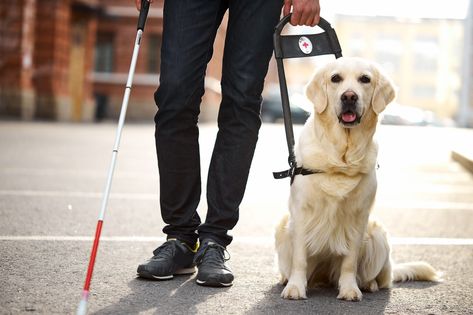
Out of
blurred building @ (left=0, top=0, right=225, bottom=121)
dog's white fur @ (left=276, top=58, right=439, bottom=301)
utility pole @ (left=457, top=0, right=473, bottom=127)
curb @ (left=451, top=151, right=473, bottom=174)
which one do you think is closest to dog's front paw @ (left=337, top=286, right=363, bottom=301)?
dog's white fur @ (left=276, top=58, right=439, bottom=301)

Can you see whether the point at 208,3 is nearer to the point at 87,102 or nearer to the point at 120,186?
the point at 120,186

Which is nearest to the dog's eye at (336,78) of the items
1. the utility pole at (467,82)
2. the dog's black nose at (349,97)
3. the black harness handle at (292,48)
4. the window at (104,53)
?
the dog's black nose at (349,97)

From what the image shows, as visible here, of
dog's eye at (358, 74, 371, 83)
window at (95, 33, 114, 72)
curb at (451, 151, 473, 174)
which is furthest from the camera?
window at (95, 33, 114, 72)

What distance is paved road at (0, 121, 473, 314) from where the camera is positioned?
3.37m

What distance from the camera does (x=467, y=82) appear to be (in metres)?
36.7

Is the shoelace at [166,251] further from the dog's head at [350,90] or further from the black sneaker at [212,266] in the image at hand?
the dog's head at [350,90]

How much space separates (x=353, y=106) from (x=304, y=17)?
0.58 meters

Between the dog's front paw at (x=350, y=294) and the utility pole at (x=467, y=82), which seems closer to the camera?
the dog's front paw at (x=350, y=294)

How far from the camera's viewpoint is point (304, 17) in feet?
12.9

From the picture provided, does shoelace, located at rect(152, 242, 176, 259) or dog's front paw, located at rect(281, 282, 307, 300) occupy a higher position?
shoelace, located at rect(152, 242, 176, 259)

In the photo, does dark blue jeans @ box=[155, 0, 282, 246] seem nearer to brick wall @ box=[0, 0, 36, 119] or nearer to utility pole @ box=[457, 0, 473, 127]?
brick wall @ box=[0, 0, 36, 119]

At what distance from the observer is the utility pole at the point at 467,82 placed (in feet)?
119

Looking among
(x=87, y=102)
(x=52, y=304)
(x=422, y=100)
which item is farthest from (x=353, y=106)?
(x=422, y=100)

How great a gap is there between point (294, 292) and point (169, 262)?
662mm
